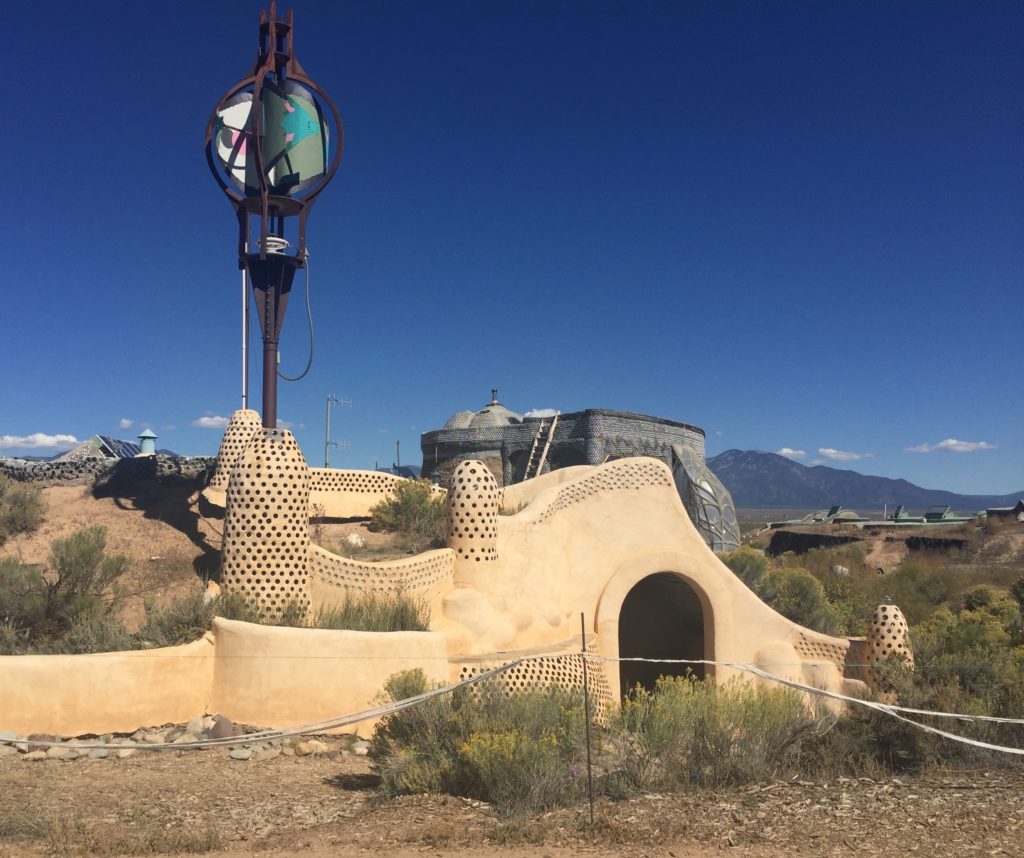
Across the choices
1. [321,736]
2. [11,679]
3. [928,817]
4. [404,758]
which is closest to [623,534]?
[321,736]

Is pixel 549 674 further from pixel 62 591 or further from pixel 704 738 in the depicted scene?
pixel 62 591

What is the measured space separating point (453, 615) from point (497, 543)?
1.14 m

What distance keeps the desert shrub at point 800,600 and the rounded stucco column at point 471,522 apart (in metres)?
6.94

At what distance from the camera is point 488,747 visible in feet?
21.4

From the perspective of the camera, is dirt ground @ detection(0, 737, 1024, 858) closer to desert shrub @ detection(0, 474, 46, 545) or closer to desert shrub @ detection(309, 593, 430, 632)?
desert shrub @ detection(309, 593, 430, 632)

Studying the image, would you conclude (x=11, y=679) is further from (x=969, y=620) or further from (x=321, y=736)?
(x=969, y=620)

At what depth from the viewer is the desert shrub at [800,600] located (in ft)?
50.0

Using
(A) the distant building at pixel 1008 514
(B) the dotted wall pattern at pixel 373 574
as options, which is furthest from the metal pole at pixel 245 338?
(A) the distant building at pixel 1008 514

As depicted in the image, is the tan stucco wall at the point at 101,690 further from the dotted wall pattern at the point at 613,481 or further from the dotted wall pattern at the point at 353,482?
the dotted wall pattern at the point at 353,482

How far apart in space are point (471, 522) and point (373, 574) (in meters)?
1.40

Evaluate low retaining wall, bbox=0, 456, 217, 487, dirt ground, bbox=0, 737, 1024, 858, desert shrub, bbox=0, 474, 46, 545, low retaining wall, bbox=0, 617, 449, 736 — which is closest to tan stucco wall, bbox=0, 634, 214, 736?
low retaining wall, bbox=0, 617, 449, 736

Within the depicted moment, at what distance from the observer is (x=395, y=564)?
10656 mm

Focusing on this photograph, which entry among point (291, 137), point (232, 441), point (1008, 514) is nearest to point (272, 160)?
point (291, 137)

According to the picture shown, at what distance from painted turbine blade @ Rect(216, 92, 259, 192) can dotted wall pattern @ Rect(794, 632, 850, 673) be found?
39.7ft
